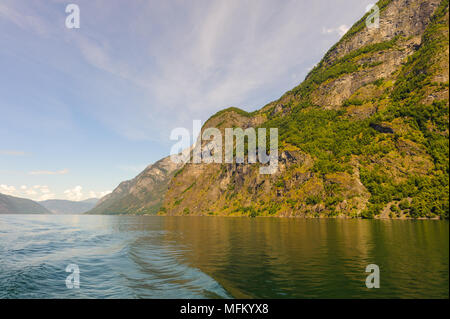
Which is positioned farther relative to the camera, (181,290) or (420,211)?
(420,211)

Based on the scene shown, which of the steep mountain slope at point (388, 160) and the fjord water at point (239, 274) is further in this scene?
the steep mountain slope at point (388, 160)

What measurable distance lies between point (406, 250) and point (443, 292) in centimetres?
1650

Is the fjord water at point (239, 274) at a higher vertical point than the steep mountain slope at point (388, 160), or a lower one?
lower

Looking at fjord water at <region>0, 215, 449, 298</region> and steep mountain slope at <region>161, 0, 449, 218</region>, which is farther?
steep mountain slope at <region>161, 0, 449, 218</region>

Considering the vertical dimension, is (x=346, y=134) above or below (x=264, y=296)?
above

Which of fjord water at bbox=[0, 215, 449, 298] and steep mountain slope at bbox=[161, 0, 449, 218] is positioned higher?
steep mountain slope at bbox=[161, 0, 449, 218]

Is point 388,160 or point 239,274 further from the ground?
point 388,160

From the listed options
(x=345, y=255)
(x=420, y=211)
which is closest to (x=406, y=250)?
(x=345, y=255)

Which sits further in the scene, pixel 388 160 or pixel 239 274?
pixel 388 160

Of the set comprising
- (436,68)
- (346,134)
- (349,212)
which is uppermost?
(436,68)

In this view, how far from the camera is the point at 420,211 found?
Result: 355 ft
